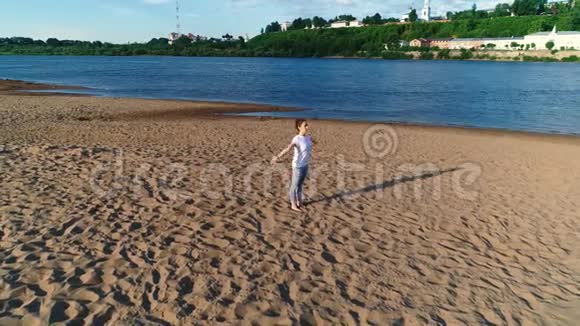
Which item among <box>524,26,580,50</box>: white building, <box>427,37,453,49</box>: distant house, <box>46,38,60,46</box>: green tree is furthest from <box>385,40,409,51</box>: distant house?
<box>46,38,60,46</box>: green tree

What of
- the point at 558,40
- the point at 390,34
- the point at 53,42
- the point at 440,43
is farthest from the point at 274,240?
the point at 53,42

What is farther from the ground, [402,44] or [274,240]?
[402,44]

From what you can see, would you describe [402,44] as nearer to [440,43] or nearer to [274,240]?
[440,43]

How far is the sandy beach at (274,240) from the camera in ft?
15.5

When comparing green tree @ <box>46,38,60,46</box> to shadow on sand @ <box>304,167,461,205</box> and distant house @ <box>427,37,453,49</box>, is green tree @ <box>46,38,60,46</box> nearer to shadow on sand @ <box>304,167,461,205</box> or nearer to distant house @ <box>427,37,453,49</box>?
distant house @ <box>427,37,453,49</box>

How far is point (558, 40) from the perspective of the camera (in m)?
135

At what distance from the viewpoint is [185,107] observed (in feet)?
89.6

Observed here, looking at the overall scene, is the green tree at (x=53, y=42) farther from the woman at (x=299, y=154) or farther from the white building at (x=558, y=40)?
the woman at (x=299, y=154)

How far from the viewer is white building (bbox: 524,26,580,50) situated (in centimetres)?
13050

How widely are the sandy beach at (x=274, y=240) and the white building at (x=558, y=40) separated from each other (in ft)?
495

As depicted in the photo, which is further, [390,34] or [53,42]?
[53,42]

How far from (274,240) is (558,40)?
163m

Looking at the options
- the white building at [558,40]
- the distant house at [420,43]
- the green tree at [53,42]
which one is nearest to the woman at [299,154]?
the white building at [558,40]

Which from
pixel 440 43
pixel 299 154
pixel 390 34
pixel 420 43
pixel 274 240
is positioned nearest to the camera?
pixel 274 240
